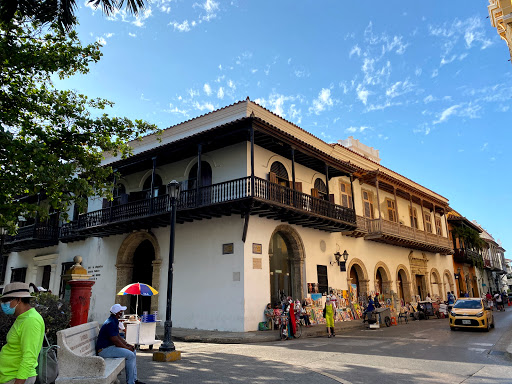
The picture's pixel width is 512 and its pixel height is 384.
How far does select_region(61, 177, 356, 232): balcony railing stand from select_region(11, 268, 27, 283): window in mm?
8693

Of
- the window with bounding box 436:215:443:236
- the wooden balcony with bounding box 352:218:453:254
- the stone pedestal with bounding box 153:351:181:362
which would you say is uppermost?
the window with bounding box 436:215:443:236

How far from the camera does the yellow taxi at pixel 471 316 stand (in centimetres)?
1346

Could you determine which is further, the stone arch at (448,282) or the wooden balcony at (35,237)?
the stone arch at (448,282)

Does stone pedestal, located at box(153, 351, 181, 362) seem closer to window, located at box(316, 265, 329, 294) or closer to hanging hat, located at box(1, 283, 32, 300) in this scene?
hanging hat, located at box(1, 283, 32, 300)

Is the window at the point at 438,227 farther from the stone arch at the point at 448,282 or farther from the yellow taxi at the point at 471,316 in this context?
the yellow taxi at the point at 471,316

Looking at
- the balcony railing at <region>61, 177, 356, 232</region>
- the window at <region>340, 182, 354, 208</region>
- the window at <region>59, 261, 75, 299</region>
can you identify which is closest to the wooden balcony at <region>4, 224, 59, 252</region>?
the window at <region>59, 261, 75, 299</region>

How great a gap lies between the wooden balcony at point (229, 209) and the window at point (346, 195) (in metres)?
2.46

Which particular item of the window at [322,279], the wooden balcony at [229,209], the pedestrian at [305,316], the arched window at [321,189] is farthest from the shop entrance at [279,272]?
the arched window at [321,189]

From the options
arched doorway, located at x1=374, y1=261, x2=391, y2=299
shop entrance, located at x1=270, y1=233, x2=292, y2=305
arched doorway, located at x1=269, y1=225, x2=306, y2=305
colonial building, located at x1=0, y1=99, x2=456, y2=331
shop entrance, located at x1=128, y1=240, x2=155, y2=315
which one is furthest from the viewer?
arched doorway, located at x1=374, y1=261, x2=391, y2=299

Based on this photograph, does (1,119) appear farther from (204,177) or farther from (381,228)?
(381,228)

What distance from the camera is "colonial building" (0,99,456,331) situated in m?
13.1

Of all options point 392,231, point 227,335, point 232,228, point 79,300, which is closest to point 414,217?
point 392,231

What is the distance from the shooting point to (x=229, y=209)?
42.2 feet

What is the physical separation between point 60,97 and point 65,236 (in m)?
11.4
